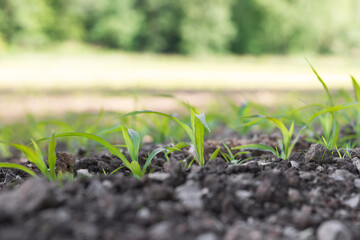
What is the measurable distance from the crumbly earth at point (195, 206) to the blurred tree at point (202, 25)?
20.8m

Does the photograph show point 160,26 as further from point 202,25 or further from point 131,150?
point 131,150

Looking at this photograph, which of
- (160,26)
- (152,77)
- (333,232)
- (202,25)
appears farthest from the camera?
(202,25)

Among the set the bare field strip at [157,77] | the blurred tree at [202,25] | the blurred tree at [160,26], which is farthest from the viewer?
the blurred tree at [160,26]

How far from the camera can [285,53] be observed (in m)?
23.8

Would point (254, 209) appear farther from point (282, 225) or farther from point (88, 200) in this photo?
point (88, 200)

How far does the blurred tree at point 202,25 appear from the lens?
21328 mm

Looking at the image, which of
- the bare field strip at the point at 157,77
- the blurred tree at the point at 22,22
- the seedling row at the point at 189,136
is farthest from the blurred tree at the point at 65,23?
the seedling row at the point at 189,136

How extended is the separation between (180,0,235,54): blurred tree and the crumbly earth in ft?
68.2

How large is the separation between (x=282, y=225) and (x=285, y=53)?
2458 centimetres

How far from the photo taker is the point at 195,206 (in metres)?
0.79

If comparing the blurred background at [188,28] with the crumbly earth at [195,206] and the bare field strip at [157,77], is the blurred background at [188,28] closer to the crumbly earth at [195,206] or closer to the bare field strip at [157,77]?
the bare field strip at [157,77]

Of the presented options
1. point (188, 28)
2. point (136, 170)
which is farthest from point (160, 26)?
point (136, 170)

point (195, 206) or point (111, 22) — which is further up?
point (111, 22)

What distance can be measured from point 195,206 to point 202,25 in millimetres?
21962
